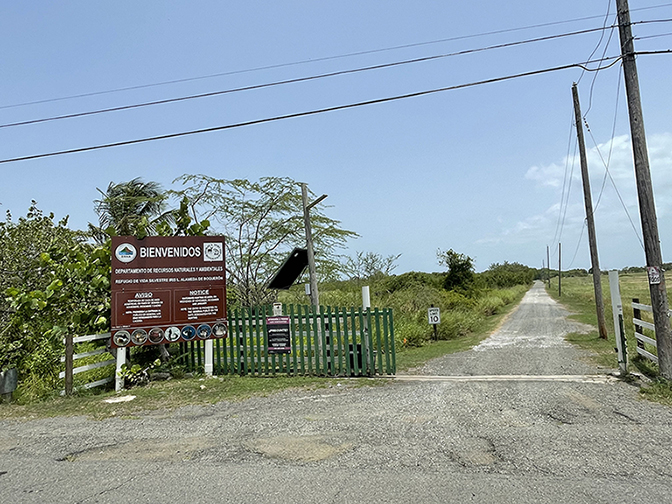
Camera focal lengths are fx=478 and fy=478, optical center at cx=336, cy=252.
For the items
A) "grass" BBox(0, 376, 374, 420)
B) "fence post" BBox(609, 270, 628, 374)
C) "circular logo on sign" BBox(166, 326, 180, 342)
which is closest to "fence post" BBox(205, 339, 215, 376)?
"grass" BBox(0, 376, 374, 420)

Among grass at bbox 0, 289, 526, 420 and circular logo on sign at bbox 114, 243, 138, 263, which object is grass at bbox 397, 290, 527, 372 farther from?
circular logo on sign at bbox 114, 243, 138, 263

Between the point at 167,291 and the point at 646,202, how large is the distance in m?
8.82

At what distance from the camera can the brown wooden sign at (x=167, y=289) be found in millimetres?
9242

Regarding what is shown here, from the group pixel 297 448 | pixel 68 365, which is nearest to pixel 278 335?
pixel 68 365

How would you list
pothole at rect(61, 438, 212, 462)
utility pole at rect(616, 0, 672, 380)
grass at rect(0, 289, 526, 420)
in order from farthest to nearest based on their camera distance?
utility pole at rect(616, 0, 672, 380)
grass at rect(0, 289, 526, 420)
pothole at rect(61, 438, 212, 462)

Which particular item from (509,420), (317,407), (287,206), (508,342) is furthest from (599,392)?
(287,206)

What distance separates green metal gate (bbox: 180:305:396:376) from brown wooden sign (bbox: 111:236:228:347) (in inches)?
21.2

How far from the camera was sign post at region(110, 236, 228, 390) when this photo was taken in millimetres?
9234

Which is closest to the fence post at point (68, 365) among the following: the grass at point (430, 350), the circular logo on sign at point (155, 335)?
the circular logo on sign at point (155, 335)

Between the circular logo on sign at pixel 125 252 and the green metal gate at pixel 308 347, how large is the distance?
2.29 meters

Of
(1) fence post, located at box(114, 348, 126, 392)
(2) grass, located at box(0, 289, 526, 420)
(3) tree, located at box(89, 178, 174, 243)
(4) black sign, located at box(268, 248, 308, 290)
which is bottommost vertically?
(2) grass, located at box(0, 289, 526, 420)

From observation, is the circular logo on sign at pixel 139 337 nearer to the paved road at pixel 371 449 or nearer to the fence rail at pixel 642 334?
the paved road at pixel 371 449

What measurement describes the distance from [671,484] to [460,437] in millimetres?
1998

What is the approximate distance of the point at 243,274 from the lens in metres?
15.5
